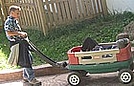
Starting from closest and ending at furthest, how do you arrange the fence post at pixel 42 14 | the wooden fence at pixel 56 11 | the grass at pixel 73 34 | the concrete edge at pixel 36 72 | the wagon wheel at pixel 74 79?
the wagon wheel at pixel 74 79 < the concrete edge at pixel 36 72 < the grass at pixel 73 34 < the fence post at pixel 42 14 < the wooden fence at pixel 56 11

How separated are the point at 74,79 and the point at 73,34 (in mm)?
2902

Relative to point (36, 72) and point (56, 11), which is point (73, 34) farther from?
point (36, 72)

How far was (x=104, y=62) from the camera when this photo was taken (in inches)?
229

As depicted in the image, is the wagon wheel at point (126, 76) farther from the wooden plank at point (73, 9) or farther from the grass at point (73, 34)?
the wooden plank at point (73, 9)

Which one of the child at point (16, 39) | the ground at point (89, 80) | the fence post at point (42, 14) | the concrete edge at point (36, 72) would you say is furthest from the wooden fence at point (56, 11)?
the child at point (16, 39)

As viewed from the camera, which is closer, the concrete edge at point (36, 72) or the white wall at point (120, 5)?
the concrete edge at point (36, 72)

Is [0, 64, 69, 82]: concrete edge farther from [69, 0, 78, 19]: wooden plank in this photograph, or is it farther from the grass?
[69, 0, 78, 19]: wooden plank

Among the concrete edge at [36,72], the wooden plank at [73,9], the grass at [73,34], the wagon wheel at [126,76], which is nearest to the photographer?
the wagon wheel at [126,76]

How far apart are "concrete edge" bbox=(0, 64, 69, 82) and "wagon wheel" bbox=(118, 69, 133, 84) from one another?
1489mm

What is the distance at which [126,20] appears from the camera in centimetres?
884

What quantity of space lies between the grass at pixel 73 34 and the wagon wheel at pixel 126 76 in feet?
6.46

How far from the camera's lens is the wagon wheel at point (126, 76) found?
570 centimetres

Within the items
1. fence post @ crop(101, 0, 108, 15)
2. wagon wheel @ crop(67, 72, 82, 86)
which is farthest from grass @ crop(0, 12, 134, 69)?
wagon wheel @ crop(67, 72, 82, 86)

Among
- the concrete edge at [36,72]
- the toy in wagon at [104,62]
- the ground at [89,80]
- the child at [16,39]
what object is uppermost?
the child at [16,39]
